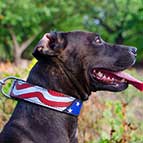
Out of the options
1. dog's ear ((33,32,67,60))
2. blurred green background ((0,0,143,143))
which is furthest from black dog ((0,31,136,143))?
blurred green background ((0,0,143,143))

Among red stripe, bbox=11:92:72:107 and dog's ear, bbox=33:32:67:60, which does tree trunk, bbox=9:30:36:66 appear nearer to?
dog's ear, bbox=33:32:67:60

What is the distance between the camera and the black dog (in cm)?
551

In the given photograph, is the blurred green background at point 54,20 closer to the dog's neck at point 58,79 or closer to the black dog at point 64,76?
the black dog at point 64,76

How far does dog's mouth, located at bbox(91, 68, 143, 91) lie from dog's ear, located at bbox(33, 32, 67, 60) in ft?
1.23

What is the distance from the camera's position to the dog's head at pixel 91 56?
569cm

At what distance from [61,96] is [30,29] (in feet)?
127

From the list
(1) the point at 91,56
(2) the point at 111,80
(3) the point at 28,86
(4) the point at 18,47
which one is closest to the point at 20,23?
(4) the point at 18,47

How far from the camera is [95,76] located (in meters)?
5.74

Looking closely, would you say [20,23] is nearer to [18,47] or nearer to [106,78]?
[18,47]

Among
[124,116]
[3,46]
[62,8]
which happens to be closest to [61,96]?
[124,116]

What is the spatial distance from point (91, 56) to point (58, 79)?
412mm

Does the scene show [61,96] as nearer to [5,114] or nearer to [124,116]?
[124,116]

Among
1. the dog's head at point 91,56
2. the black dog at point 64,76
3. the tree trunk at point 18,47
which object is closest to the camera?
the black dog at point 64,76

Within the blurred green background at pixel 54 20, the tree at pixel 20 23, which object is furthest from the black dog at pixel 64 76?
the tree at pixel 20 23
